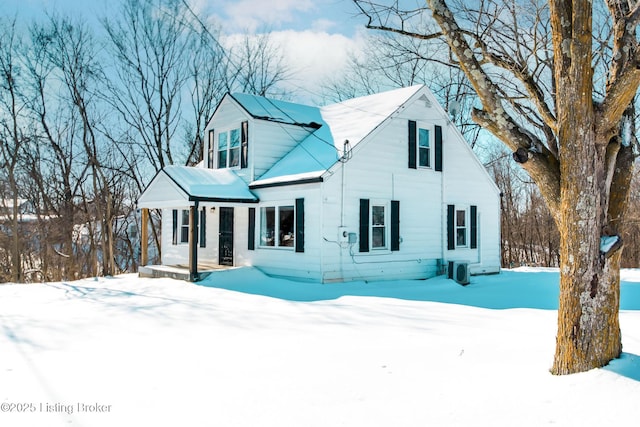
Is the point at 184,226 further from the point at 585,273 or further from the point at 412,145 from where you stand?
the point at 585,273

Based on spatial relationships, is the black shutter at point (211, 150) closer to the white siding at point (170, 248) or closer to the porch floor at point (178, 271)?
the white siding at point (170, 248)

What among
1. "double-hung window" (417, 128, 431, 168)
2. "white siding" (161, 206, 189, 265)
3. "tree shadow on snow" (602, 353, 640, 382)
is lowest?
"tree shadow on snow" (602, 353, 640, 382)

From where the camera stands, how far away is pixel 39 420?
4.00 m

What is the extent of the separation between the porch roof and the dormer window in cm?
65

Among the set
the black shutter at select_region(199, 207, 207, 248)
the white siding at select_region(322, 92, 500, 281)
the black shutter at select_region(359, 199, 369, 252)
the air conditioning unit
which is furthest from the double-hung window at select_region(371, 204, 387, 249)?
the black shutter at select_region(199, 207, 207, 248)

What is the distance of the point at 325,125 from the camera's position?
16.4 metres

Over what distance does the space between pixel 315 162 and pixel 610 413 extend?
10721mm

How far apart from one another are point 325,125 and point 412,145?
123 inches

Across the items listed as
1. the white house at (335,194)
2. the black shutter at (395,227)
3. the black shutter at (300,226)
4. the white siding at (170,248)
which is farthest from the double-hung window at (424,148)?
the white siding at (170,248)

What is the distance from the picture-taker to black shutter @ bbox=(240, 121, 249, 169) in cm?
1542

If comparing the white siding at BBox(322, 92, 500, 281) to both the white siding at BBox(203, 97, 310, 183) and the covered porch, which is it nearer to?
the covered porch

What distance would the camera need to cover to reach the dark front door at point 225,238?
1548cm

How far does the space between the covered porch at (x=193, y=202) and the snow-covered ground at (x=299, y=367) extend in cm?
326

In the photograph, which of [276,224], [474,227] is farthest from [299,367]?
[474,227]
